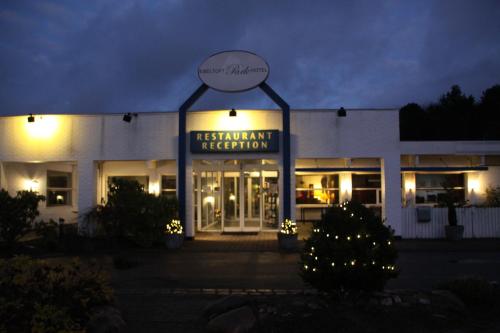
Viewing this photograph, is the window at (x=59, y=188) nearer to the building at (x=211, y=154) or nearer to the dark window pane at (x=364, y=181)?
the building at (x=211, y=154)

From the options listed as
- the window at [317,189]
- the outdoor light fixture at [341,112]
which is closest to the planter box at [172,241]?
the outdoor light fixture at [341,112]

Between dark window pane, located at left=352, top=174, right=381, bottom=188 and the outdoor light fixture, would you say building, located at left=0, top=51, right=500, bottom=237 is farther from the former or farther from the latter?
dark window pane, located at left=352, top=174, right=381, bottom=188

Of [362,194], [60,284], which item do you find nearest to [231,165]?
[362,194]

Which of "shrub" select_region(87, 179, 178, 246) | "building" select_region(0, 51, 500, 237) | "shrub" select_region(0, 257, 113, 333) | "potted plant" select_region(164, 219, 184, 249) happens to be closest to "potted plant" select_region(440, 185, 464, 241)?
"building" select_region(0, 51, 500, 237)

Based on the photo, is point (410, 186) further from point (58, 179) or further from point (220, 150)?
point (58, 179)

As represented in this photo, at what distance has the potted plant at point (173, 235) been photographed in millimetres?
15055

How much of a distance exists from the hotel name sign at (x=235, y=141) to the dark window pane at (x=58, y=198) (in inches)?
297

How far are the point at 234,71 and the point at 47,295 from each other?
1192 cm

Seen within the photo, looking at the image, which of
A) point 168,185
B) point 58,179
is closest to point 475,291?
point 168,185

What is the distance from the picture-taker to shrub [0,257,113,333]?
211 inches

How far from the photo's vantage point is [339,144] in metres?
16.6

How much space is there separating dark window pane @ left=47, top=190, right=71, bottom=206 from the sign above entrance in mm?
8968

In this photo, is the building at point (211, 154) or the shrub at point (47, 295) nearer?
the shrub at point (47, 295)

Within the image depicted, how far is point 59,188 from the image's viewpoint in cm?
2042
